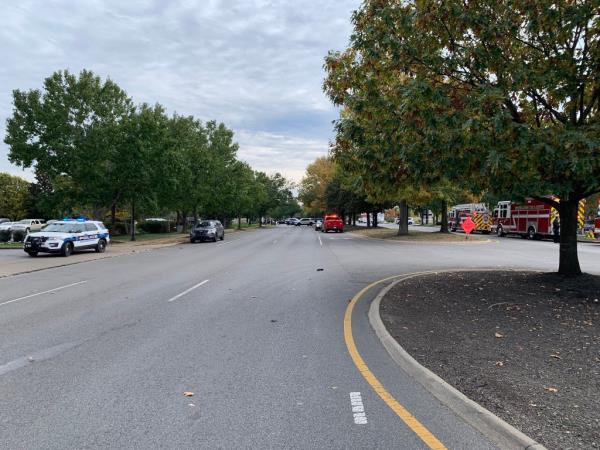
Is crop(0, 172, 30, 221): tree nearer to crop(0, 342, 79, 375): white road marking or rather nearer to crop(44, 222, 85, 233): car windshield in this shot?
crop(44, 222, 85, 233): car windshield

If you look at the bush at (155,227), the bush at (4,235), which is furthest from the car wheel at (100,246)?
the bush at (155,227)

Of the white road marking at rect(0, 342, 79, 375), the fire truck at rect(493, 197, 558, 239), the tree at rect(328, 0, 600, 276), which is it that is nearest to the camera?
the white road marking at rect(0, 342, 79, 375)

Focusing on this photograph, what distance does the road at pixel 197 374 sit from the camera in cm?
371

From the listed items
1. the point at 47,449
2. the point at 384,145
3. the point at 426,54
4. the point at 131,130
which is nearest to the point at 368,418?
the point at 47,449

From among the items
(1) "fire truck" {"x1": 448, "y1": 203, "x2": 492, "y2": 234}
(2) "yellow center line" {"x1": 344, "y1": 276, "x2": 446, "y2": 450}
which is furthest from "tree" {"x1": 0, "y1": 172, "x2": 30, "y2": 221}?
(2) "yellow center line" {"x1": 344, "y1": 276, "x2": 446, "y2": 450}

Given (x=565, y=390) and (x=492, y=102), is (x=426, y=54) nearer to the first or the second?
(x=492, y=102)

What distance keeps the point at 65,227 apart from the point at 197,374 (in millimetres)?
19152

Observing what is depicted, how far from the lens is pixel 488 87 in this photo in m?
7.54

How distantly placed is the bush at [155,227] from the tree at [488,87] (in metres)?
44.2

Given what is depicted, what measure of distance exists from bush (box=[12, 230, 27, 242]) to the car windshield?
1173 centimetres

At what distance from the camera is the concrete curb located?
139 inches

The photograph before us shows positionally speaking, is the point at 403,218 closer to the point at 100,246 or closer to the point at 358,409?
the point at 100,246

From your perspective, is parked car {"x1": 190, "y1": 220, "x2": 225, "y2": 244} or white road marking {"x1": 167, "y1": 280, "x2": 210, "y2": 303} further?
parked car {"x1": 190, "y1": 220, "x2": 225, "y2": 244}

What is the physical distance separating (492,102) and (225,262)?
39.8 feet
